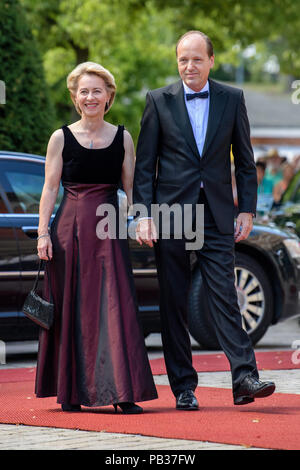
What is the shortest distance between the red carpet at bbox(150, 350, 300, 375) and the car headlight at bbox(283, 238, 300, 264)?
0.92 m

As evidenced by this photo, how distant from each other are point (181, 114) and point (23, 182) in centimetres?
281

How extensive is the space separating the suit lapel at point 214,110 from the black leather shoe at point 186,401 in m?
1.34

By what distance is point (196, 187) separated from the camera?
19.2 ft

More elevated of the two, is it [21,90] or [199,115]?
[21,90]

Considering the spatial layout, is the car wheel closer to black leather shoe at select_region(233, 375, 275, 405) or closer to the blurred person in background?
black leather shoe at select_region(233, 375, 275, 405)

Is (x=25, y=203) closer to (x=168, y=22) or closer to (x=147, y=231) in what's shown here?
(x=147, y=231)

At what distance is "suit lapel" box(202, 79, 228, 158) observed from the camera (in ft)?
19.1

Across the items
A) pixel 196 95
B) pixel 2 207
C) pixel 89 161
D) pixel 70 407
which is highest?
pixel 196 95

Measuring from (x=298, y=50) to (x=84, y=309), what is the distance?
1902 cm

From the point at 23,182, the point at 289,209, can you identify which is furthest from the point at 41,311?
the point at 289,209

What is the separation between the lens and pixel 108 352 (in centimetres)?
581

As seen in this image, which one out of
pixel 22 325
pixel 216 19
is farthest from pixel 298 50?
pixel 22 325

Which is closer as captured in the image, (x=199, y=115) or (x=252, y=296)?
(x=199, y=115)
